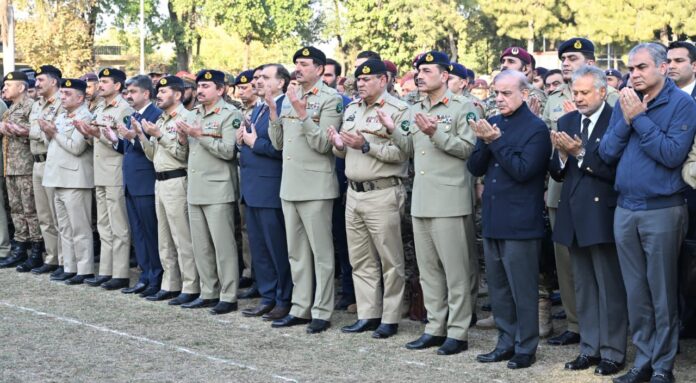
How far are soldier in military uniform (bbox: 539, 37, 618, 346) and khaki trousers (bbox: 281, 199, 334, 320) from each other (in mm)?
1613

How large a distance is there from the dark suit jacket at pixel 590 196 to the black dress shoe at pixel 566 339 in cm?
110

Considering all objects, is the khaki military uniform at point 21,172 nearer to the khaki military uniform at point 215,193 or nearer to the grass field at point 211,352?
the grass field at point 211,352

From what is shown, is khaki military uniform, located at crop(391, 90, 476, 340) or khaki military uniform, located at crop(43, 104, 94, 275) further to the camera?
khaki military uniform, located at crop(43, 104, 94, 275)

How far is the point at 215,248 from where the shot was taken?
29.7 ft

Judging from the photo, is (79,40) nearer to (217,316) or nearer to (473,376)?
(217,316)

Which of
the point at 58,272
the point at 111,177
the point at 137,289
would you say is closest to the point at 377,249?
the point at 137,289

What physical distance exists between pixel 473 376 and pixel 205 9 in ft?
126

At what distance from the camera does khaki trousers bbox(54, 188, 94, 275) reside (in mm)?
10305

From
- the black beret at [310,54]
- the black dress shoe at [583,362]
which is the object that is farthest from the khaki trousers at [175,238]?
the black dress shoe at [583,362]

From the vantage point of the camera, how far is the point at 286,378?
6.58m

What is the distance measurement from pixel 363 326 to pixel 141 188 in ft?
8.77

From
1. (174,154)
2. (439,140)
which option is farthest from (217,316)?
(439,140)

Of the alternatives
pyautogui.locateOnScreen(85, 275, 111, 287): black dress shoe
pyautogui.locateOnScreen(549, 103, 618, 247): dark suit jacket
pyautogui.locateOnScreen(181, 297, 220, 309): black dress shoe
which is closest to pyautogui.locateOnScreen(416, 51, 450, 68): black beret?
pyautogui.locateOnScreen(549, 103, 618, 247): dark suit jacket

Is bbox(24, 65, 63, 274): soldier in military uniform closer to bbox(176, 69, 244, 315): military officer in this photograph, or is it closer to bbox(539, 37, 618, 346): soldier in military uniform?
bbox(176, 69, 244, 315): military officer
